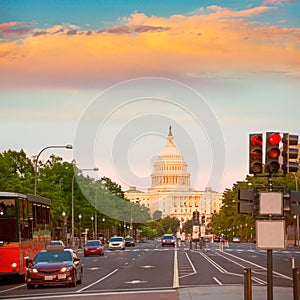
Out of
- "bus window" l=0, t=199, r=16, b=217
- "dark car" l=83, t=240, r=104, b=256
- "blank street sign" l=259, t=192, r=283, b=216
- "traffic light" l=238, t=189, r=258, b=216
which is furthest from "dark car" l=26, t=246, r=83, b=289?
"dark car" l=83, t=240, r=104, b=256

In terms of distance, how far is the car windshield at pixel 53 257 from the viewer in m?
34.8

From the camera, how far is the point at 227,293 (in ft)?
96.8

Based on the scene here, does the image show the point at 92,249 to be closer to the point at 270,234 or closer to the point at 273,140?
the point at 273,140

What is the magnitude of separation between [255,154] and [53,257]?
15562 millimetres

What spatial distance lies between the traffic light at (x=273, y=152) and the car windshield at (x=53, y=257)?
1540cm

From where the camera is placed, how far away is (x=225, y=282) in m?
36.7

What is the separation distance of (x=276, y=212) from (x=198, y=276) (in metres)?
22.1

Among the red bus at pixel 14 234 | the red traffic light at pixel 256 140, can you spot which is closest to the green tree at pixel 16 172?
the red bus at pixel 14 234

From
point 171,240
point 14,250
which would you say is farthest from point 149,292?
point 171,240

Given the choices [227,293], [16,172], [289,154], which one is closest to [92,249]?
[16,172]

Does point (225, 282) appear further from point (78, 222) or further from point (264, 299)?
point (78, 222)

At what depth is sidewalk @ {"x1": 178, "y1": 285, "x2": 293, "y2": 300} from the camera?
2755 cm

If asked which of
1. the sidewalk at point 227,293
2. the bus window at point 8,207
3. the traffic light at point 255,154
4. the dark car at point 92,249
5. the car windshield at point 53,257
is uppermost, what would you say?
the traffic light at point 255,154

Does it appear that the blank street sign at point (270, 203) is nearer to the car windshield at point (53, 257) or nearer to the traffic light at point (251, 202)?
the traffic light at point (251, 202)
